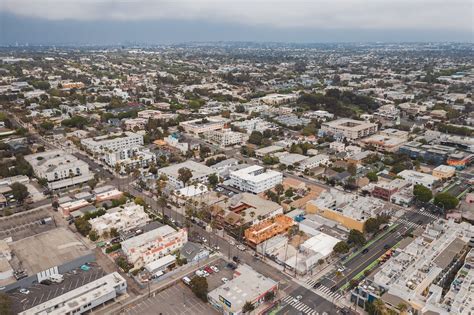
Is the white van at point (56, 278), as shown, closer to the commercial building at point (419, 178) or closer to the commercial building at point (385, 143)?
the commercial building at point (419, 178)

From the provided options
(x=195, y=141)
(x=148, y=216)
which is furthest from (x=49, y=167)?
(x=195, y=141)

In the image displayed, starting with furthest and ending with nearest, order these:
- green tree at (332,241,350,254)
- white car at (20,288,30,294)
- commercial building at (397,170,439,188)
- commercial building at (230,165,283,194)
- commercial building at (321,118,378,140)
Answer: commercial building at (321,118,378,140) → commercial building at (397,170,439,188) → commercial building at (230,165,283,194) → green tree at (332,241,350,254) → white car at (20,288,30,294)

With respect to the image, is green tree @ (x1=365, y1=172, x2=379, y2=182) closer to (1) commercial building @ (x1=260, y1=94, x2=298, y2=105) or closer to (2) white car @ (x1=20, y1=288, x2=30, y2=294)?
(2) white car @ (x1=20, y1=288, x2=30, y2=294)

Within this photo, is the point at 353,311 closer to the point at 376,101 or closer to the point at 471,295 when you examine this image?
the point at 471,295

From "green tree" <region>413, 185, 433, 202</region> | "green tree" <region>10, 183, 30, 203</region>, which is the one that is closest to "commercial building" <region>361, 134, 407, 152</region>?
"green tree" <region>413, 185, 433, 202</region>

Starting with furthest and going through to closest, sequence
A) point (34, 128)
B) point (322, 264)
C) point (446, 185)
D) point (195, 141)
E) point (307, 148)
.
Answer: point (34, 128)
point (195, 141)
point (307, 148)
point (446, 185)
point (322, 264)
